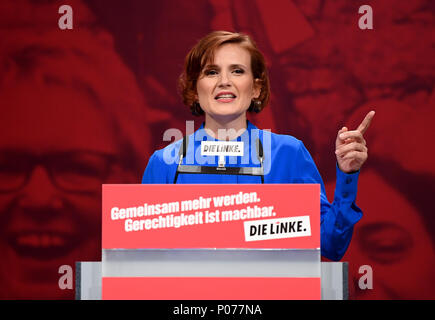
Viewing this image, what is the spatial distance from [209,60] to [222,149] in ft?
1.37

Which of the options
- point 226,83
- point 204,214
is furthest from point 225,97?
point 204,214

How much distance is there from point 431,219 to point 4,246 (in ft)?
7.62

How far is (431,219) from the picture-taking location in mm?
3115

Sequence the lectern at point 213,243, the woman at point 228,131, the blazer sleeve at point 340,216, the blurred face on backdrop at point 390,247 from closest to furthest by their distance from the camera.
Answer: the lectern at point 213,243
the blazer sleeve at point 340,216
the woman at point 228,131
the blurred face on backdrop at point 390,247

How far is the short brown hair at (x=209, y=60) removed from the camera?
6.21ft

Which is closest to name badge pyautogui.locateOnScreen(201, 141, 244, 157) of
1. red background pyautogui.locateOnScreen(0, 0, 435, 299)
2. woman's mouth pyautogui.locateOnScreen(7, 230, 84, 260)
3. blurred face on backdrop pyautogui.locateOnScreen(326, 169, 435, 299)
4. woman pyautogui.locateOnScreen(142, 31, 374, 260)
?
woman pyautogui.locateOnScreen(142, 31, 374, 260)

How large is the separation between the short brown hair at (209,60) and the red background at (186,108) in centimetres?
106

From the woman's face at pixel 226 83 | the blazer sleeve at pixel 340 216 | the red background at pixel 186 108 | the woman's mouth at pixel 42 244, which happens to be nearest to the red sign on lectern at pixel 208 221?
the blazer sleeve at pixel 340 216

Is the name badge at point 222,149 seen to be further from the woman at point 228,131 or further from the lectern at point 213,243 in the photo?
the lectern at point 213,243

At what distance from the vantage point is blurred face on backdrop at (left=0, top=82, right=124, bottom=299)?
317 cm

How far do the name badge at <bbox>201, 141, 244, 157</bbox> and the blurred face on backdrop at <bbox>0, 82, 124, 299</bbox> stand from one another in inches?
64.8

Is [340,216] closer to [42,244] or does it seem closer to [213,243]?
[213,243]

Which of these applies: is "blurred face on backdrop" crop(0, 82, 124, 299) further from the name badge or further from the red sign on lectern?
the red sign on lectern

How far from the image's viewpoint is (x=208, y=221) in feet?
4.00
